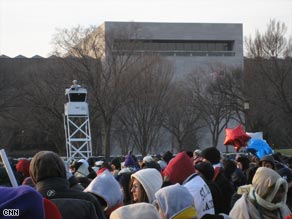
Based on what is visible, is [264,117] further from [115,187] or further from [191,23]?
[115,187]

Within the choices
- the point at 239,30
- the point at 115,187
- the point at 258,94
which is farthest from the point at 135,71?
the point at 115,187

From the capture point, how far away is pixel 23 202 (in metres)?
2.51

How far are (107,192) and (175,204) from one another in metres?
1.47

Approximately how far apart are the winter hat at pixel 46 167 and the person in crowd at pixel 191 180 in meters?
1.77

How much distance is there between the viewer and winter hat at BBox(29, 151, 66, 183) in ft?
15.7

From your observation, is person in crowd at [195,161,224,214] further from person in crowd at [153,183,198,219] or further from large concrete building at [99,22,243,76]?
large concrete building at [99,22,243,76]

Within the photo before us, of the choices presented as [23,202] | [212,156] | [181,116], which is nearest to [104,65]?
[181,116]

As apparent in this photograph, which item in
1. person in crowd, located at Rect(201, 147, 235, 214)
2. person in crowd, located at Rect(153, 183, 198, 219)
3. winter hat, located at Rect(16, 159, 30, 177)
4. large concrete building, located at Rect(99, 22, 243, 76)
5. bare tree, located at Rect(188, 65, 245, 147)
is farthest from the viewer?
large concrete building, located at Rect(99, 22, 243, 76)

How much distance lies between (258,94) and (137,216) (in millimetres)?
49730

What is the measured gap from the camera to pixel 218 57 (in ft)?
247

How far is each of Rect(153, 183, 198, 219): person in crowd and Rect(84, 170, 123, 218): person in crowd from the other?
1.30 meters

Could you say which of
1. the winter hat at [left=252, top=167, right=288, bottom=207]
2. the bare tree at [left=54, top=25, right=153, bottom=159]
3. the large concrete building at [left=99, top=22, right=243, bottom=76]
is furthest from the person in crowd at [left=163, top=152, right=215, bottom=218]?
the large concrete building at [left=99, top=22, right=243, bottom=76]

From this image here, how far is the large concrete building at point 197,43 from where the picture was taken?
74.5m

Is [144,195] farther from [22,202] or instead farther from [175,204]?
[22,202]
